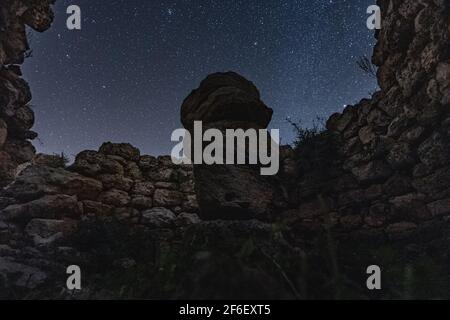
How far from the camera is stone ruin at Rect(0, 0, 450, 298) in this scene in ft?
12.8

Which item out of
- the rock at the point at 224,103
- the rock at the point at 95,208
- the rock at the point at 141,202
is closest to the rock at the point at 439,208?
the rock at the point at 224,103

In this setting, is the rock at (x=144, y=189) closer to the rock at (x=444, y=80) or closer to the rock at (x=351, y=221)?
the rock at (x=351, y=221)

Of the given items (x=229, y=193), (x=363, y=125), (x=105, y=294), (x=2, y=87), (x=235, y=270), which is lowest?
(x=105, y=294)

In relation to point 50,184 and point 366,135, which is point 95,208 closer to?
point 50,184

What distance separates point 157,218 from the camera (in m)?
5.96

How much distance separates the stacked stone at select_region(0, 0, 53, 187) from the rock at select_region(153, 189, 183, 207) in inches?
111

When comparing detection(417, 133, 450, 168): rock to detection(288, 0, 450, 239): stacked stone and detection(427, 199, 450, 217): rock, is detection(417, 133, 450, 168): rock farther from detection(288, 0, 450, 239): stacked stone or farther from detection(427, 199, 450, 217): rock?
detection(427, 199, 450, 217): rock

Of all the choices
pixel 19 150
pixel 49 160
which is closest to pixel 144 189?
pixel 49 160

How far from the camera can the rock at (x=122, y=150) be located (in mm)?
6636

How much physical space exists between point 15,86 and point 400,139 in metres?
7.20

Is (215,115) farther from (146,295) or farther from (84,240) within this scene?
(146,295)
